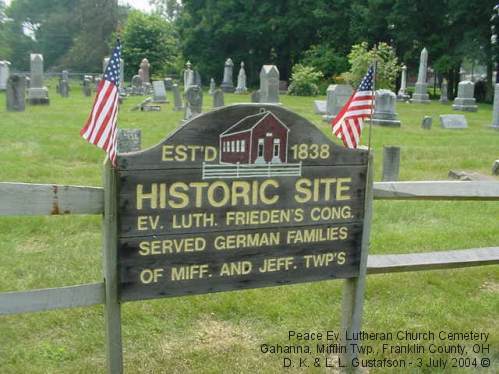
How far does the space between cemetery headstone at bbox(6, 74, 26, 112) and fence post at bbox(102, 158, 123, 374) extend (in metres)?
16.2

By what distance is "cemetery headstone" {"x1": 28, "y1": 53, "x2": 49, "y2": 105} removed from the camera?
68.9 ft

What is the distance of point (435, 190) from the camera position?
376 centimetres

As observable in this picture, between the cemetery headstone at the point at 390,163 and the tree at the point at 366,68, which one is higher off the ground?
the tree at the point at 366,68

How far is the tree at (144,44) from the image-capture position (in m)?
43.1

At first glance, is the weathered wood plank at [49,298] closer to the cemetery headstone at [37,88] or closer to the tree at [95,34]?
the cemetery headstone at [37,88]

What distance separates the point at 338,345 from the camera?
3.86 m

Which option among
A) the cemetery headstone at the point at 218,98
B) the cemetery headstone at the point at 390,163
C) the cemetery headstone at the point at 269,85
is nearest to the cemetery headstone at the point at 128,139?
the cemetery headstone at the point at 390,163

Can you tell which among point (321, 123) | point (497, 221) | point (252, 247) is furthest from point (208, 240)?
point (321, 123)

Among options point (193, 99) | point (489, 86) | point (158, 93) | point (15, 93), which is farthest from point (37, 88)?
point (489, 86)

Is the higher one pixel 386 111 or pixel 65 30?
pixel 65 30

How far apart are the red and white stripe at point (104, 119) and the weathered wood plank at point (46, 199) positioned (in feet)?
0.84

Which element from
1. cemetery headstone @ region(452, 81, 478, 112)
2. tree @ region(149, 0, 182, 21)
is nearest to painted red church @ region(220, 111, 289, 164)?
cemetery headstone @ region(452, 81, 478, 112)

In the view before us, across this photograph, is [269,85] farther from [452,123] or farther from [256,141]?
[256,141]

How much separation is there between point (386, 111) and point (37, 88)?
1311 centimetres
